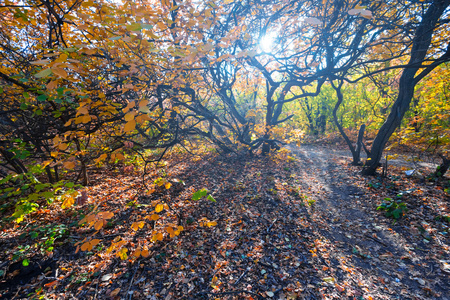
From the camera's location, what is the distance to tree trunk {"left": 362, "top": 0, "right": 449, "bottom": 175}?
3416 mm

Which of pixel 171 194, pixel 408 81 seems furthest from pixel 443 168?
pixel 171 194

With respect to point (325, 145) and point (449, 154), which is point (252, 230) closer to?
point (449, 154)

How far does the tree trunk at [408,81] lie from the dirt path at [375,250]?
119 centimetres

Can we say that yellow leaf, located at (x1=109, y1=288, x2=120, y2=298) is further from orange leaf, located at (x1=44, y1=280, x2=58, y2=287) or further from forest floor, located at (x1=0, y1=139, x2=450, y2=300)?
orange leaf, located at (x1=44, y1=280, x2=58, y2=287)

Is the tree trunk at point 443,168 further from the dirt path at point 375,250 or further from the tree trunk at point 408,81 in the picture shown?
the dirt path at point 375,250

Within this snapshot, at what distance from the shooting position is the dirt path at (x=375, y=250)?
6.89 ft

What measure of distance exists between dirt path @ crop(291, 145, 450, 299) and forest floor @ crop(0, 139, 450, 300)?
0.05ft

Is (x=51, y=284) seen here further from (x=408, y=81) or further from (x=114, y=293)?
(x=408, y=81)

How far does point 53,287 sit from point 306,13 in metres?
6.58

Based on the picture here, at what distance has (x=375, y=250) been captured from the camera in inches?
104

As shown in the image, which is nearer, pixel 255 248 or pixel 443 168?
pixel 255 248

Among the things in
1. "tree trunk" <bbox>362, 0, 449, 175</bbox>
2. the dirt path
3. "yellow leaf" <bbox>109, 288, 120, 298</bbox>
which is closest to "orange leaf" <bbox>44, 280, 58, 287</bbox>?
"yellow leaf" <bbox>109, 288, 120, 298</bbox>

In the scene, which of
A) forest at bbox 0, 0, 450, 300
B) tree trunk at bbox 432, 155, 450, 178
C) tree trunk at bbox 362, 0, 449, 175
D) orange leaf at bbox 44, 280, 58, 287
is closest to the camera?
forest at bbox 0, 0, 450, 300

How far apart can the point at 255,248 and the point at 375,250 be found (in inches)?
73.1
